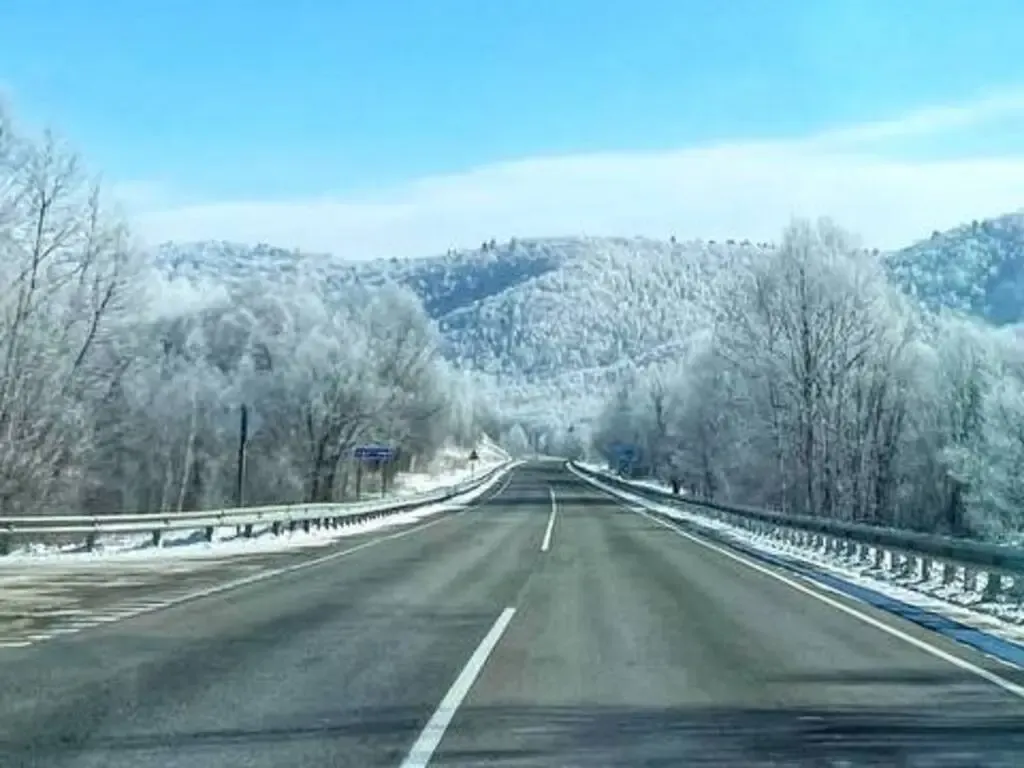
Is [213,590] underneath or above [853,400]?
underneath

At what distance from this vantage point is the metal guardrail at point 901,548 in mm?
20844

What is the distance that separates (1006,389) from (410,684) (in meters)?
68.1

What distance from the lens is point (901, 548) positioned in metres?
27.4

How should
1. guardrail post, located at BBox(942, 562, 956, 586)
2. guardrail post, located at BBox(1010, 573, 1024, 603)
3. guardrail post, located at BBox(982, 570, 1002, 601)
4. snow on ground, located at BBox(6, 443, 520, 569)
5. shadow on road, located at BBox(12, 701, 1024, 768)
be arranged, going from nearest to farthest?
shadow on road, located at BBox(12, 701, 1024, 768) → guardrail post, located at BBox(1010, 573, 1024, 603) → guardrail post, located at BBox(982, 570, 1002, 601) → guardrail post, located at BBox(942, 562, 956, 586) → snow on ground, located at BBox(6, 443, 520, 569)

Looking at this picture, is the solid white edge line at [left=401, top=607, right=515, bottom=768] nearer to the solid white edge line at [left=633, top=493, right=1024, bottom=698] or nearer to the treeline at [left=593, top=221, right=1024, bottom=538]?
the solid white edge line at [left=633, top=493, right=1024, bottom=698]

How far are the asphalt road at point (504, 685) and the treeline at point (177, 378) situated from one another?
29540mm

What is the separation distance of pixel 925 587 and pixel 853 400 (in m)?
54.6

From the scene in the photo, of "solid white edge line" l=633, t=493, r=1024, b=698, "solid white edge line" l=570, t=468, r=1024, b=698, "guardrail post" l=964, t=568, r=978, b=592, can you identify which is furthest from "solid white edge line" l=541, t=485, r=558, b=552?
"guardrail post" l=964, t=568, r=978, b=592

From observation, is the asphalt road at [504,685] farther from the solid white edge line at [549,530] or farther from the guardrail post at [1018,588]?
the solid white edge line at [549,530]

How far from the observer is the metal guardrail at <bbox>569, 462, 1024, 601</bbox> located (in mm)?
20844

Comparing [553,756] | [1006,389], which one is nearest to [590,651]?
[553,756]

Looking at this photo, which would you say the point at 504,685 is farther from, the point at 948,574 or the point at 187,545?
the point at 187,545

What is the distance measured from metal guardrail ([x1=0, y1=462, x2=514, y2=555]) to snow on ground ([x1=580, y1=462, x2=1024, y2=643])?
1381cm

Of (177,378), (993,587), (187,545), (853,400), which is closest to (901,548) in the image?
(993,587)
